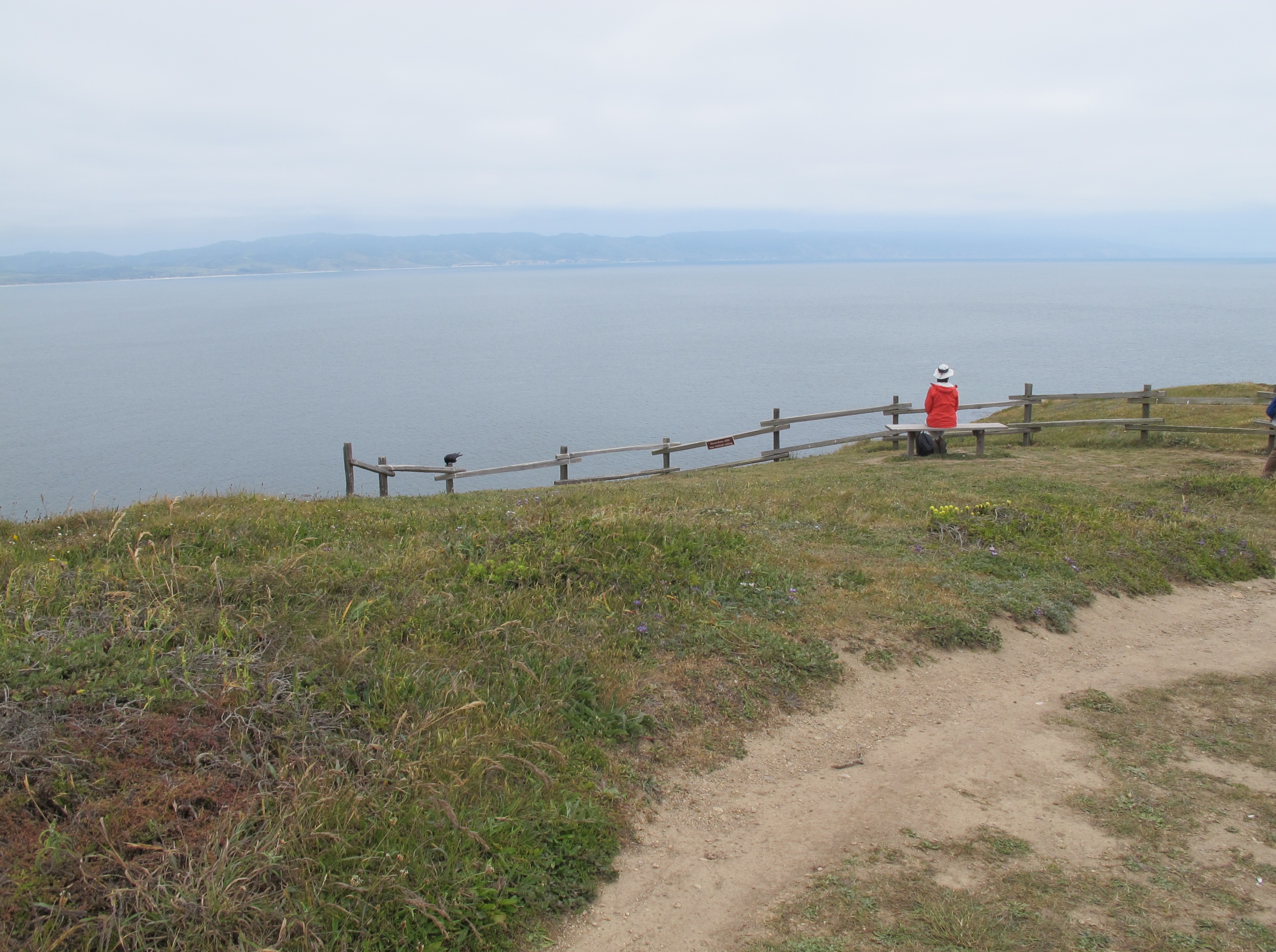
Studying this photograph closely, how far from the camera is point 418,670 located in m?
6.19

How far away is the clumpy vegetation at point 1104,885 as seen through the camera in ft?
14.4

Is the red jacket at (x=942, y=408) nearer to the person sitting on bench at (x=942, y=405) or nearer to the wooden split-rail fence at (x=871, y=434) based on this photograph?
the person sitting on bench at (x=942, y=405)

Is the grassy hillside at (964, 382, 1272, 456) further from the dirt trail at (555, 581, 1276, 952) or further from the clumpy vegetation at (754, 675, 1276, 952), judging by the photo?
the clumpy vegetation at (754, 675, 1276, 952)

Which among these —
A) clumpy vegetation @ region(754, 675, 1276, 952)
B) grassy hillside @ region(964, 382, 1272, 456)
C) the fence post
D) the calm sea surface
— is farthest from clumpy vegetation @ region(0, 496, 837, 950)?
grassy hillside @ region(964, 382, 1272, 456)

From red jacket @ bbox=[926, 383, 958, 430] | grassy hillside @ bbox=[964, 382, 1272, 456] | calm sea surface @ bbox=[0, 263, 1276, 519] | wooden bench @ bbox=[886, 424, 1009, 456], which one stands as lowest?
calm sea surface @ bbox=[0, 263, 1276, 519]

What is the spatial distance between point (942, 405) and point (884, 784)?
13776 millimetres

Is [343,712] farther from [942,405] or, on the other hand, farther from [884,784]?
[942,405]

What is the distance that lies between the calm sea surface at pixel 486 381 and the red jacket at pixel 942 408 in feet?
51.9

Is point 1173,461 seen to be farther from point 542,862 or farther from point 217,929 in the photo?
point 217,929

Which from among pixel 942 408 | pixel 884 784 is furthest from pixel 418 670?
pixel 942 408

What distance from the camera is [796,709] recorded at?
6.80 meters

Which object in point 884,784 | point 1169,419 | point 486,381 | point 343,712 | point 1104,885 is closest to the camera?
point 1104,885

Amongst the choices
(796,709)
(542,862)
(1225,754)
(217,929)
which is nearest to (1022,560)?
(1225,754)

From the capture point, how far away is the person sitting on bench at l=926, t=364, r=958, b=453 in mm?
18312
